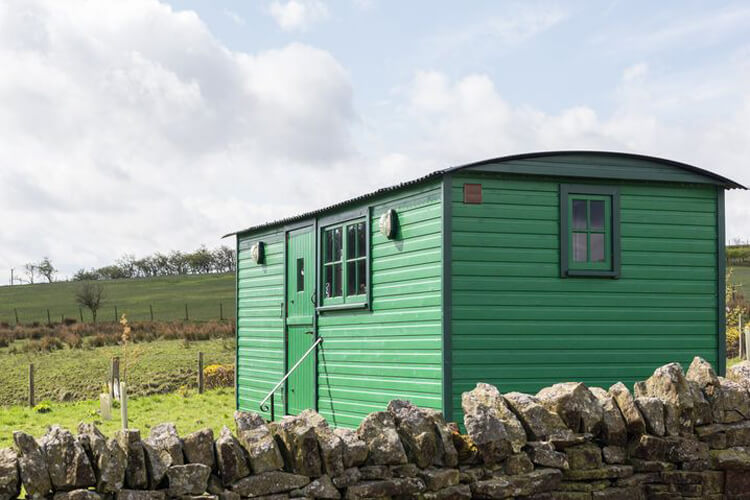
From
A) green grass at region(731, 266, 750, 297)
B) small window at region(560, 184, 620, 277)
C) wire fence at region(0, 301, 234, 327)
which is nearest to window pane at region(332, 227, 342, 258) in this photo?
small window at region(560, 184, 620, 277)

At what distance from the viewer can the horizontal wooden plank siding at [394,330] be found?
9.76 metres

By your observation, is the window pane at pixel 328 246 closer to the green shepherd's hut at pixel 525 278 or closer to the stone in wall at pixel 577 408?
the green shepherd's hut at pixel 525 278

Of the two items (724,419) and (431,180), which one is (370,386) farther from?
(724,419)

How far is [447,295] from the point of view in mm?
9516

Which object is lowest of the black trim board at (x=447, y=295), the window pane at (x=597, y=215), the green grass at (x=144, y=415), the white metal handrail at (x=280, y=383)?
the green grass at (x=144, y=415)

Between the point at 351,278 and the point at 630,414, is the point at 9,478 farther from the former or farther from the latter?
the point at 351,278

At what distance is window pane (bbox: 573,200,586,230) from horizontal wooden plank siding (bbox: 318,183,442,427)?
164 centimetres

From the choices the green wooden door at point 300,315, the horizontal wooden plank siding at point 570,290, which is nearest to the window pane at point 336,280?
the green wooden door at point 300,315

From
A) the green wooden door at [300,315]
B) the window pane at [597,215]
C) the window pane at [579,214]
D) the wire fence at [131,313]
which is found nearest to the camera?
the window pane at [579,214]

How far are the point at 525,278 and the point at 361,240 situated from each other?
2341mm

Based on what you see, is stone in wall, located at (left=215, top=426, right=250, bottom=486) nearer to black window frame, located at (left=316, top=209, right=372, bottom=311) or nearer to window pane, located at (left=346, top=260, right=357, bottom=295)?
black window frame, located at (left=316, top=209, right=372, bottom=311)

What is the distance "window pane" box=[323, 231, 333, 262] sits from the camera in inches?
480

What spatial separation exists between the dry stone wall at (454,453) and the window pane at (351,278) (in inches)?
187

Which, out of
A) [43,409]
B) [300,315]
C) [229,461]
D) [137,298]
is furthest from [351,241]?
[137,298]
